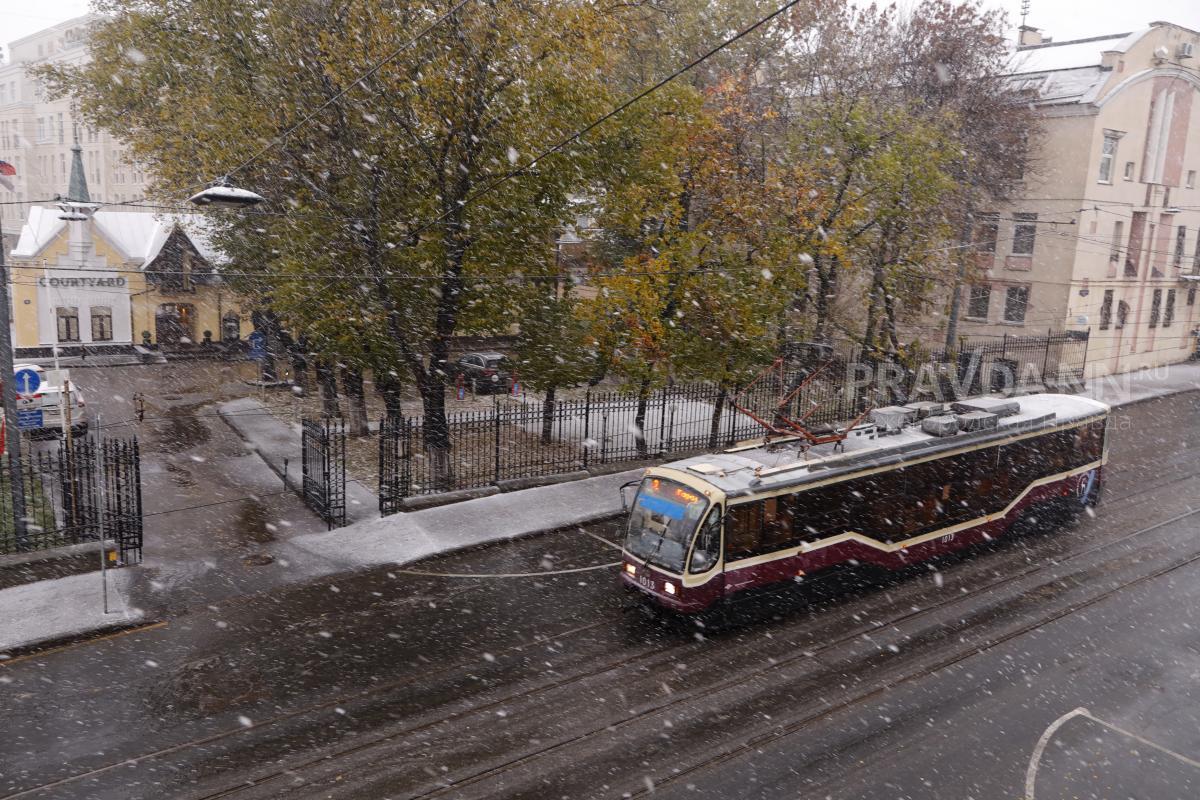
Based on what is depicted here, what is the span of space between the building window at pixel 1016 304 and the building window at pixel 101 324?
3995cm

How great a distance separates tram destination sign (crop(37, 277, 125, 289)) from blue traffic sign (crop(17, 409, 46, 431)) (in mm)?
17603

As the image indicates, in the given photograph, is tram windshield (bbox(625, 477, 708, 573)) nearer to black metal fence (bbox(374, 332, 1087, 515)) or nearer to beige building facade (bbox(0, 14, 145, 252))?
black metal fence (bbox(374, 332, 1087, 515))

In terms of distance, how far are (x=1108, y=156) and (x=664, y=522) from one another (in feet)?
102

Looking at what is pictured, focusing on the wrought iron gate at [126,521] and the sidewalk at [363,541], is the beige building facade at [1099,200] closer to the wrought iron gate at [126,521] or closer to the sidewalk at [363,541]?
the sidewalk at [363,541]

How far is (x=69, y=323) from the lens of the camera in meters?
38.4

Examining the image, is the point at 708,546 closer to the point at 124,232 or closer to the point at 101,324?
the point at 101,324

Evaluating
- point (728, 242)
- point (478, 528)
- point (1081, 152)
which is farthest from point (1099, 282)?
point (478, 528)

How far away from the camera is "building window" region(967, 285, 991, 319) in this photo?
118 feet

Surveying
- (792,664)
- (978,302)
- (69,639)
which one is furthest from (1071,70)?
(69,639)

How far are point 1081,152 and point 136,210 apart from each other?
48.5 m

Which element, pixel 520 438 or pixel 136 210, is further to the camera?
pixel 136 210

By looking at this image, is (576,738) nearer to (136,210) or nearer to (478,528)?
(478,528)

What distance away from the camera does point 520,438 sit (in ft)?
77.9

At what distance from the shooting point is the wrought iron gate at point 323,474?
16.5 m
